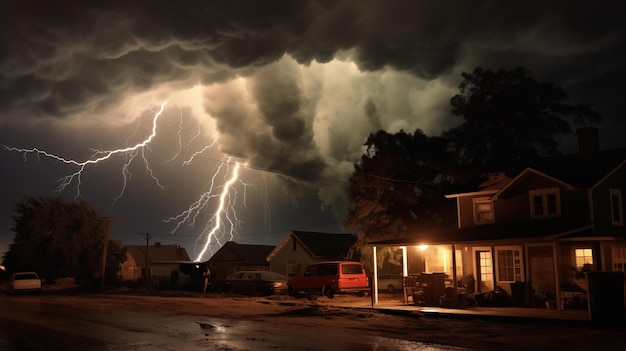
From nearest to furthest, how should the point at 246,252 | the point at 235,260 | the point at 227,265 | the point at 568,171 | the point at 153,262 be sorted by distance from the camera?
the point at 568,171 → the point at 235,260 → the point at 227,265 → the point at 246,252 → the point at 153,262

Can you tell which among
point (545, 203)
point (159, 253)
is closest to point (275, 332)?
point (545, 203)

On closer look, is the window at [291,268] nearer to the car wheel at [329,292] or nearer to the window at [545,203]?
the car wheel at [329,292]

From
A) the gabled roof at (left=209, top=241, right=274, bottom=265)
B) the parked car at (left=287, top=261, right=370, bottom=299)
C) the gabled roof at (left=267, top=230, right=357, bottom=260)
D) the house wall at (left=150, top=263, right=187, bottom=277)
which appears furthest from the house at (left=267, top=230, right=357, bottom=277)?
the house wall at (left=150, top=263, right=187, bottom=277)

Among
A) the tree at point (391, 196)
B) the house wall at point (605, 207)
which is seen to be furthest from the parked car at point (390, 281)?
the house wall at point (605, 207)

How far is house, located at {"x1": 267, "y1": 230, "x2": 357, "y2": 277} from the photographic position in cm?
4972

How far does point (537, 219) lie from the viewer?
2359 centimetres

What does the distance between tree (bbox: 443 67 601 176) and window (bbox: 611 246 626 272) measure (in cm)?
1835

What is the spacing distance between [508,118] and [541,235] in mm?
24595

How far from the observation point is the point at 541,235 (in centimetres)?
1953

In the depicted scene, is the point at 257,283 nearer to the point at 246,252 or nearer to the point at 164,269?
the point at 246,252

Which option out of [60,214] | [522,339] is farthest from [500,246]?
[60,214]

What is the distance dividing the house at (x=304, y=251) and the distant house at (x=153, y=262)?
2038 cm

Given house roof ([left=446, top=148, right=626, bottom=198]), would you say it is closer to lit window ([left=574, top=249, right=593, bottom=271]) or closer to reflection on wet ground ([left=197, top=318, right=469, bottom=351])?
lit window ([left=574, top=249, right=593, bottom=271])

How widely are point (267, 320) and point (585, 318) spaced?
9090 mm
